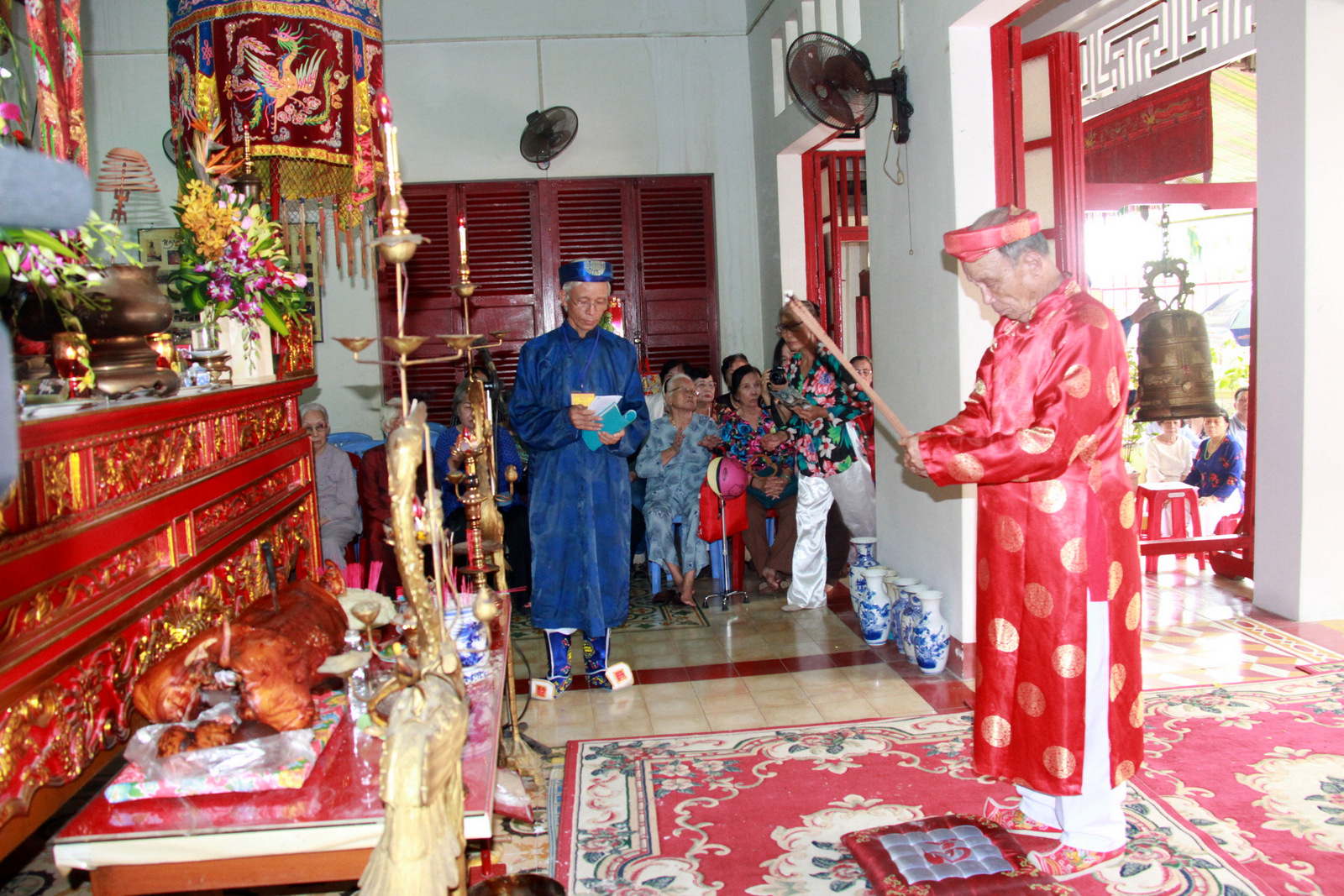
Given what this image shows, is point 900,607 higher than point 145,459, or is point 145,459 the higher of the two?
point 145,459

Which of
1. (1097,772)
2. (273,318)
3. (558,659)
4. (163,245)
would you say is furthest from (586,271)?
(163,245)

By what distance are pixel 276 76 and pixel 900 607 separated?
312 cm

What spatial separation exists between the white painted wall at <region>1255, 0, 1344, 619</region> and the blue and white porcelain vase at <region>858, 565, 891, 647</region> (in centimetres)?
174

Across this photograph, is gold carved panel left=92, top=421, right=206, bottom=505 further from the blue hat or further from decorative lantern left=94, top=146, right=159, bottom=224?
the blue hat

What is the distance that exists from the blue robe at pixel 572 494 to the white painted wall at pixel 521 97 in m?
3.34

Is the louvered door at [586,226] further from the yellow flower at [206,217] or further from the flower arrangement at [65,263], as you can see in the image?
the flower arrangement at [65,263]

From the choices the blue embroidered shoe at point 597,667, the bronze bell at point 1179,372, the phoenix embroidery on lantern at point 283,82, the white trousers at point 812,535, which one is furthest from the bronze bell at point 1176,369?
the phoenix embroidery on lantern at point 283,82

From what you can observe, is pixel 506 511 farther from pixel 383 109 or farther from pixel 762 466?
pixel 383 109

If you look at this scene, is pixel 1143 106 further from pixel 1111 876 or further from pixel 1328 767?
pixel 1111 876

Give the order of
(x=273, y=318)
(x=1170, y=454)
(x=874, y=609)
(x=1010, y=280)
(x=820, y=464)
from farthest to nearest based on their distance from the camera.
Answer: (x=1170, y=454), (x=820, y=464), (x=874, y=609), (x=273, y=318), (x=1010, y=280)

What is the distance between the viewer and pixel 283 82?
3.31 meters

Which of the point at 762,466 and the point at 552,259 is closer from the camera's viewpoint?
the point at 762,466

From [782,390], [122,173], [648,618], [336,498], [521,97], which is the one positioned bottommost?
[648,618]

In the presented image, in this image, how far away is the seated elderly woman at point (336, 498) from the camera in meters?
5.14
